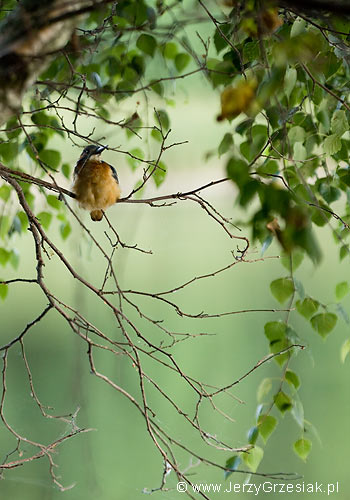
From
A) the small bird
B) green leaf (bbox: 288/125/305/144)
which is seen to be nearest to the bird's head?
the small bird

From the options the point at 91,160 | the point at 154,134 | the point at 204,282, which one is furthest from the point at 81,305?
the point at 204,282

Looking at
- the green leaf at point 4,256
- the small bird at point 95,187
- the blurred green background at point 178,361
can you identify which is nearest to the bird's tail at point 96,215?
the small bird at point 95,187

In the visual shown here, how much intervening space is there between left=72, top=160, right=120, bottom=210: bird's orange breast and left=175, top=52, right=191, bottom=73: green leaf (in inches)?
9.5

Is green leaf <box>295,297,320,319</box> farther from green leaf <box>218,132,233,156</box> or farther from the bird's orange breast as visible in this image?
the bird's orange breast

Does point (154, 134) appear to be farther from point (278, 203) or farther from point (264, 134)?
point (278, 203)

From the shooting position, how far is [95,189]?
1.22 meters

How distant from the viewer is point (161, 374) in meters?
3.90

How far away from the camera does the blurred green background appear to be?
127 inches

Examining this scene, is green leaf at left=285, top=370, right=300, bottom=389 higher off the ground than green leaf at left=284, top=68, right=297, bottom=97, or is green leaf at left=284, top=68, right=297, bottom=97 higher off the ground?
green leaf at left=284, top=68, right=297, bottom=97

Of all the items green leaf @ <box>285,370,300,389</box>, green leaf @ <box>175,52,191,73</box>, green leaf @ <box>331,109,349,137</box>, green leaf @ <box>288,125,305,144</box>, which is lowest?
green leaf @ <box>285,370,300,389</box>

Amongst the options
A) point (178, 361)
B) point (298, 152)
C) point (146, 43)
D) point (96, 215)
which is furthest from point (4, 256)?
point (178, 361)

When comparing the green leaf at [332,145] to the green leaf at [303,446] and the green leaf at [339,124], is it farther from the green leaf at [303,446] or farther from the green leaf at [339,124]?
the green leaf at [303,446]

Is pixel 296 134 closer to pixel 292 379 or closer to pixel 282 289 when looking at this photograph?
pixel 282 289

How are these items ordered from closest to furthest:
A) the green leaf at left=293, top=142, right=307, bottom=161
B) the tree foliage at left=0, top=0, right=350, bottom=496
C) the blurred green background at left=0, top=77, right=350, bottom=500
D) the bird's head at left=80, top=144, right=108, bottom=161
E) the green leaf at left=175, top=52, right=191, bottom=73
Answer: the tree foliage at left=0, top=0, right=350, bottom=496
the green leaf at left=293, top=142, right=307, bottom=161
the green leaf at left=175, top=52, right=191, bottom=73
the bird's head at left=80, top=144, right=108, bottom=161
the blurred green background at left=0, top=77, right=350, bottom=500
